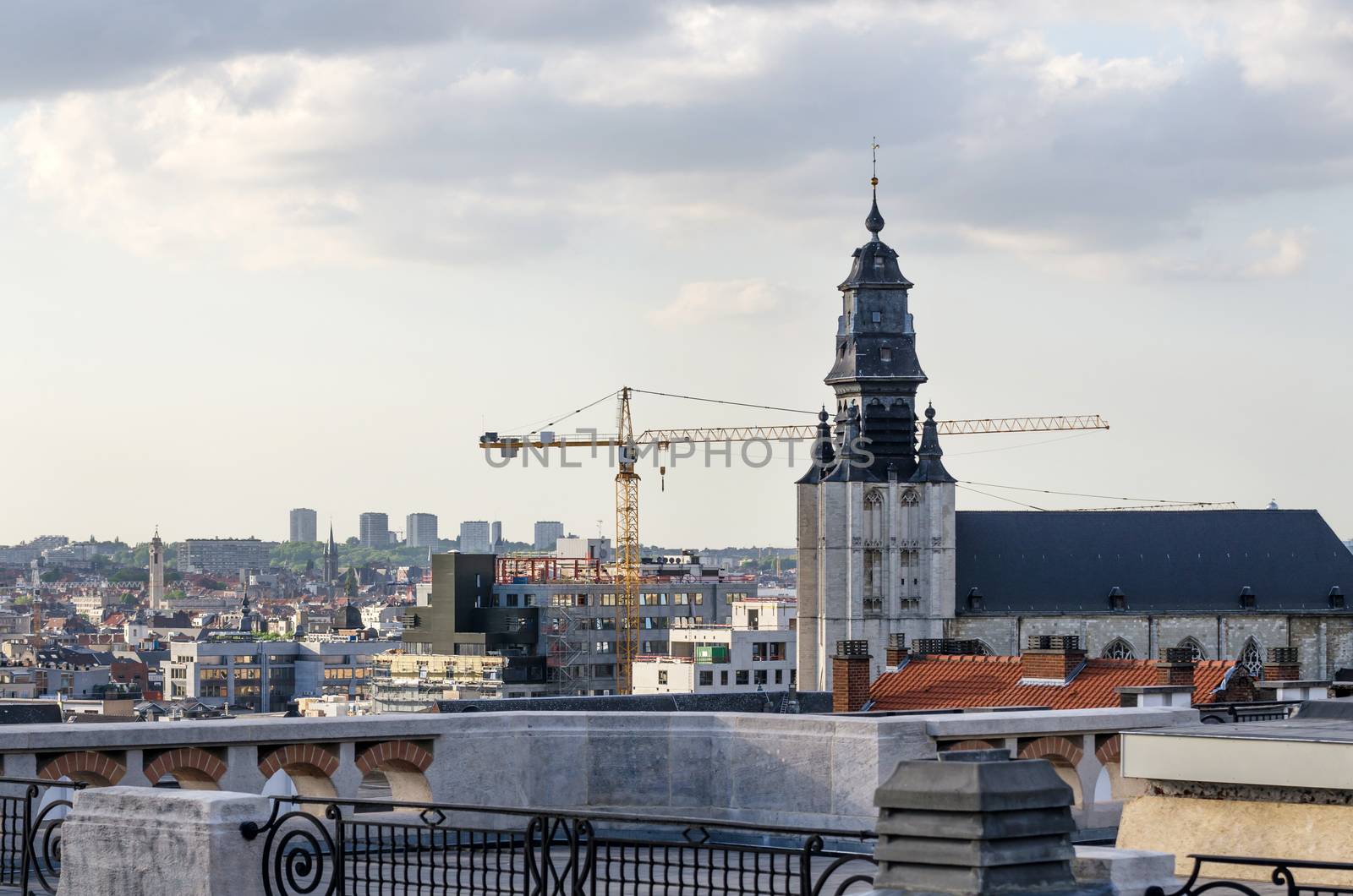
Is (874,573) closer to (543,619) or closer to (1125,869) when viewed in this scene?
(543,619)

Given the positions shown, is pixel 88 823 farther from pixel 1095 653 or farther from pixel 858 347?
pixel 858 347

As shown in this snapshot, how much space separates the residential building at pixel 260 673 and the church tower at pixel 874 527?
8910 centimetres

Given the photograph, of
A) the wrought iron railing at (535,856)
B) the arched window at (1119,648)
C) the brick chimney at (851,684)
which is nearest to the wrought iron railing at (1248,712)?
the wrought iron railing at (535,856)

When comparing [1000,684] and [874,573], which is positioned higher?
[874,573]

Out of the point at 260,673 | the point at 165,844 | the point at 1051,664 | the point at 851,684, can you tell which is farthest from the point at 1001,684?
the point at 260,673

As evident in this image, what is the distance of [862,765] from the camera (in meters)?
12.8

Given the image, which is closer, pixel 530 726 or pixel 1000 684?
pixel 530 726

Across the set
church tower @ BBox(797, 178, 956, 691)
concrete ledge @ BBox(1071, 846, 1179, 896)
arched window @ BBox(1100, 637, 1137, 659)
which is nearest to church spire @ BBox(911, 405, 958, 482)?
church tower @ BBox(797, 178, 956, 691)

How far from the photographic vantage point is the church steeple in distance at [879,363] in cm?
9850

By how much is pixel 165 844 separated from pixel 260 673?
181583 mm

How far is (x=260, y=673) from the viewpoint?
187 m

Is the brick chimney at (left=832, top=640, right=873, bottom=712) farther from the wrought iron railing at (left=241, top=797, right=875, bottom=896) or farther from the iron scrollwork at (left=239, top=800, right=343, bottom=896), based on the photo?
the iron scrollwork at (left=239, top=800, right=343, bottom=896)

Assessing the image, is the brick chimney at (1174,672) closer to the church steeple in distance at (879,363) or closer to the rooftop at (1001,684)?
the rooftop at (1001,684)

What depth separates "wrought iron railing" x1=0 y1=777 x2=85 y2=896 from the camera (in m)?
10.5
